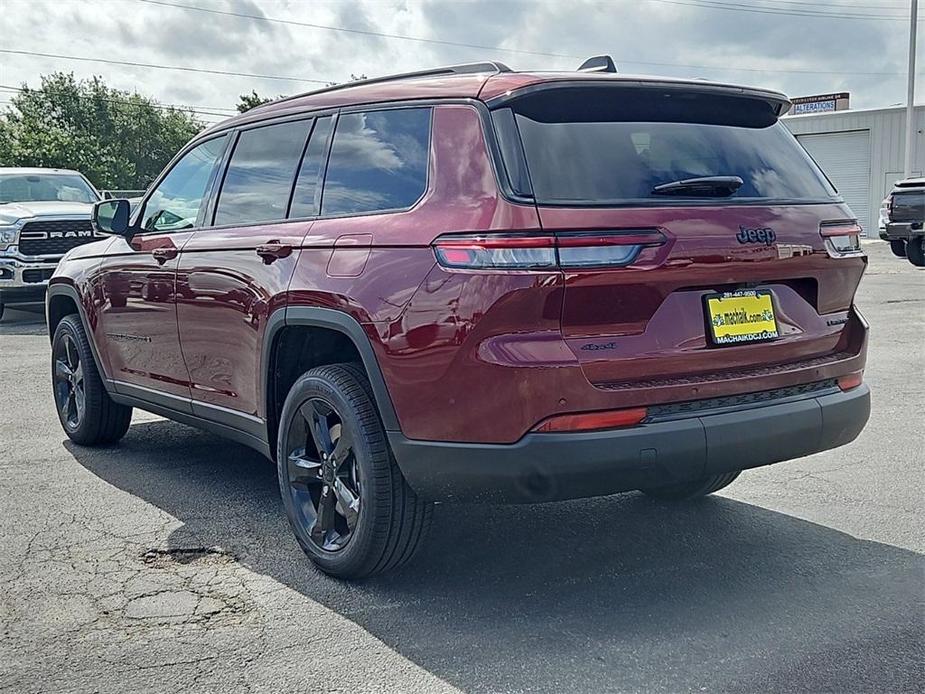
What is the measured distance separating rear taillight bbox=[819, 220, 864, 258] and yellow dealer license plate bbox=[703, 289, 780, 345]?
384 millimetres

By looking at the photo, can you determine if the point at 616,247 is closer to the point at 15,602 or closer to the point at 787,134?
the point at 787,134

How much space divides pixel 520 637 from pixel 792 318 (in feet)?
4.91

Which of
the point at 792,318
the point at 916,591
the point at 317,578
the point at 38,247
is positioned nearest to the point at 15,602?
the point at 317,578

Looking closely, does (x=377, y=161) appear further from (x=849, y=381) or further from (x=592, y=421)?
(x=849, y=381)

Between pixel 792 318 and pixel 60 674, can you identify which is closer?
pixel 60 674

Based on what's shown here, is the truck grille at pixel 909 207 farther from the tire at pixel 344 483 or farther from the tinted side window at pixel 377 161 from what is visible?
the tire at pixel 344 483

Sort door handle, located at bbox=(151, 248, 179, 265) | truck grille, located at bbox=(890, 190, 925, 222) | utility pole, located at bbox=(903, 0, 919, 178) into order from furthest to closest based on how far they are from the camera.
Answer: utility pole, located at bbox=(903, 0, 919, 178)
truck grille, located at bbox=(890, 190, 925, 222)
door handle, located at bbox=(151, 248, 179, 265)

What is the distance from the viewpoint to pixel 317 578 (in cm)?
394

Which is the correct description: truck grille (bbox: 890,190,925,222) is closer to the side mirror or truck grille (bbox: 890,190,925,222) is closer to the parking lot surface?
the parking lot surface

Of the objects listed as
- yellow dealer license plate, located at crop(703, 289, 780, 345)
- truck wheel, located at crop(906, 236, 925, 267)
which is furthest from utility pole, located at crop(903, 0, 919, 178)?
yellow dealer license plate, located at crop(703, 289, 780, 345)

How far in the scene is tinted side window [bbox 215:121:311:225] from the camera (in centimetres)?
439

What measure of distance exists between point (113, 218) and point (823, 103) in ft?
164

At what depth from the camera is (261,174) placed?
458cm

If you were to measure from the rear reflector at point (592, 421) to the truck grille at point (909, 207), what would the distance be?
625 inches
